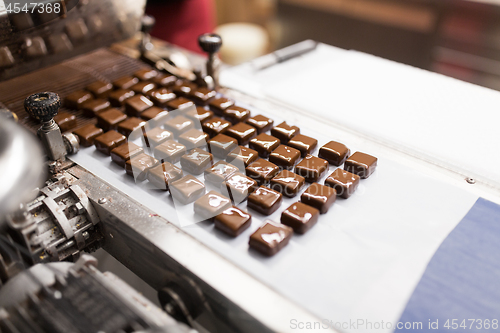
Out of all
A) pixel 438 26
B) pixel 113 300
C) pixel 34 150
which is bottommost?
pixel 438 26

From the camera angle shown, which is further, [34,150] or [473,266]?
[473,266]

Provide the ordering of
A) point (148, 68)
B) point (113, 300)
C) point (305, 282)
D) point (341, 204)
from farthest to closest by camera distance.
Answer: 1. point (148, 68)
2. point (341, 204)
3. point (305, 282)
4. point (113, 300)

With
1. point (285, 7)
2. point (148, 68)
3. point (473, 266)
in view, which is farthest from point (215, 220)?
point (285, 7)

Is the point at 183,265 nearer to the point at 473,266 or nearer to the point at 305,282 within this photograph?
the point at 305,282

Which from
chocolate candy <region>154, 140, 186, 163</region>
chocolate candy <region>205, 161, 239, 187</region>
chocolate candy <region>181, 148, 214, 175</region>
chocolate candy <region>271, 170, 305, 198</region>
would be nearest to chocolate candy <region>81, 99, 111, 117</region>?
chocolate candy <region>154, 140, 186, 163</region>

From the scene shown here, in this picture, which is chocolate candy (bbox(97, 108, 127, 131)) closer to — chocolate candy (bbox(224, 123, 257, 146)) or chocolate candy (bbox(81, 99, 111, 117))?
chocolate candy (bbox(81, 99, 111, 117))

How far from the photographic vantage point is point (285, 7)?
4.41m

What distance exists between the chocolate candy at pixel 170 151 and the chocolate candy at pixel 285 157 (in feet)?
1.08

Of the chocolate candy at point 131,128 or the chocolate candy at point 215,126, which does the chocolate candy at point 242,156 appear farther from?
the chocolate candy at point 131,128

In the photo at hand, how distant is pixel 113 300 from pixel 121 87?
4.03 feet

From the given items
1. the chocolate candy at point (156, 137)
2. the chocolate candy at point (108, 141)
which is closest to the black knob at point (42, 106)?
the chocolate candy at point (108, 141)

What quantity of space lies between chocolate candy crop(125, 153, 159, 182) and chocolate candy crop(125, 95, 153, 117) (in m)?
0.37

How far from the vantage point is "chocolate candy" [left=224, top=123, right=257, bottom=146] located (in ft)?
4.84

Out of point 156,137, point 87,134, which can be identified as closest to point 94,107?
point 87,134
